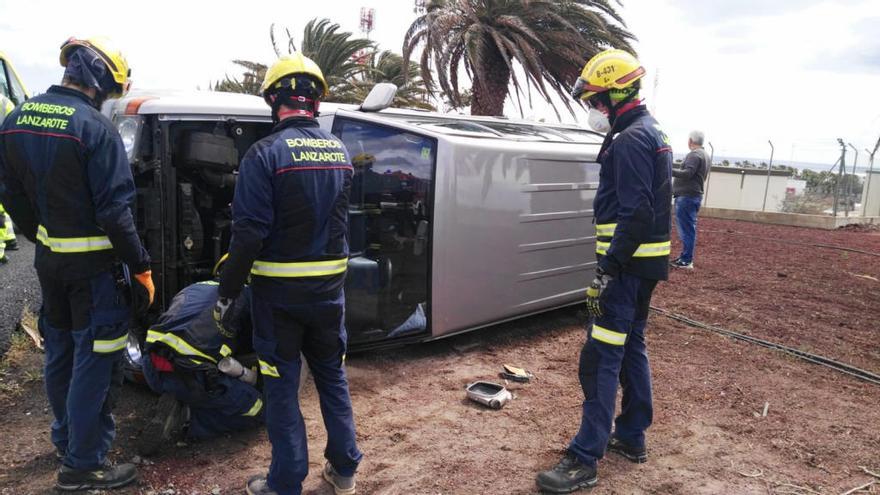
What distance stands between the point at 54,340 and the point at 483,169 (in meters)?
2.66

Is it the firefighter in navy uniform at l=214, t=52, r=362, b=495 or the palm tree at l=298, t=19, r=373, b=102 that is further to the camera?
the palm tree at l=298, t=19, r=373, b=102

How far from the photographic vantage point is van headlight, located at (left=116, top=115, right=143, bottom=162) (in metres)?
3.41

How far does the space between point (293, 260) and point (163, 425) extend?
3.92 feet

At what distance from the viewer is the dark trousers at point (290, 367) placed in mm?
2670

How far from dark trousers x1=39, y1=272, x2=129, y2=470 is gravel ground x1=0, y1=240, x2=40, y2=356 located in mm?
1756

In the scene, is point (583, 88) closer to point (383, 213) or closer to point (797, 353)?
point (383, 213)

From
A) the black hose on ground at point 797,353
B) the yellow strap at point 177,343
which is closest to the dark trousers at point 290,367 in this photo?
the yellow strap at point 177,343

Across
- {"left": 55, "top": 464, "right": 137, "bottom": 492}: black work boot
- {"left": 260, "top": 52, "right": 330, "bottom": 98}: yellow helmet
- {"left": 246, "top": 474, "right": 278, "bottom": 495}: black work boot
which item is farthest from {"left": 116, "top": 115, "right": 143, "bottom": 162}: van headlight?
{"left": 246, "top": 474, "right": 278, "bottom": 495}: black work boot

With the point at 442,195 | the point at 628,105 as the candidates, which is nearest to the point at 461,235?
the point at 442,195

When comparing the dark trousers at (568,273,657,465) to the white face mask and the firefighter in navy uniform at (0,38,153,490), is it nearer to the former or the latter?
the white face mask

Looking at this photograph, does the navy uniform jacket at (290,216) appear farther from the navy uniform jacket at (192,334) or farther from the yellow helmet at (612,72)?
the yellow helmet at (612,72)

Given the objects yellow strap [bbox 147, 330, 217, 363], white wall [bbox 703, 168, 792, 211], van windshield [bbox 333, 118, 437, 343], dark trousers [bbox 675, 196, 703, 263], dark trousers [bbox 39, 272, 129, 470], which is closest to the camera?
dark trousers [bbox 39, 272, 129, 470]

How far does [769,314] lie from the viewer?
596 cm

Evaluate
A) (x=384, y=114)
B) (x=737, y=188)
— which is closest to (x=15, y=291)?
(x=384, y=114)
